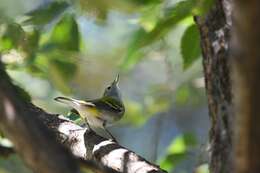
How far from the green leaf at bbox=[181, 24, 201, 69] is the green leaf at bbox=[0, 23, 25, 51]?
0.46 metres

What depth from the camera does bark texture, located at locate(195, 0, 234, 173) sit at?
1.29 metres

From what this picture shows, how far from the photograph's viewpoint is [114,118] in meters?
2.19

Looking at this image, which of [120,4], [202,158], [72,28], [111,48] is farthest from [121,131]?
[120,4]

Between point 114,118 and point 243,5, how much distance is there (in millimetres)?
1841

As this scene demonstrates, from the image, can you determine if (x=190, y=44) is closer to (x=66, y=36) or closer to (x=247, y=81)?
(x=66, y=36)

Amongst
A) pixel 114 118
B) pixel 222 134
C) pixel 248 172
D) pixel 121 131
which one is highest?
pixel 121 131

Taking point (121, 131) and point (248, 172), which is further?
point (121, 131)

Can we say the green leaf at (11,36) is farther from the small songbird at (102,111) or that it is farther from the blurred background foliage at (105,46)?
the small songbird at (102,111)

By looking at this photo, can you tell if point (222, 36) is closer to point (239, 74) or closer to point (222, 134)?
point (222, 134)

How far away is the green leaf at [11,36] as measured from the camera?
3.19ft

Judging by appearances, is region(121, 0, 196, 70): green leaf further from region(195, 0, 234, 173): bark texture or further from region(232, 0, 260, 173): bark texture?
region(232, 0, 260, 173): bark texture

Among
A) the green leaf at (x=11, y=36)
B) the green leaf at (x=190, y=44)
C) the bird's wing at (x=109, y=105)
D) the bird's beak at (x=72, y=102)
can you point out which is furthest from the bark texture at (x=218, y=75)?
the bird's wing at (x=109, y=105)

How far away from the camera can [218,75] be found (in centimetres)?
131

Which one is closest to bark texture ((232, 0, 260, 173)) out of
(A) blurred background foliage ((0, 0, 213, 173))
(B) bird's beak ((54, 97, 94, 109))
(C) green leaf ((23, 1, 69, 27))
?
(A) blurred background foliage ((0, 0, 213, 173))
